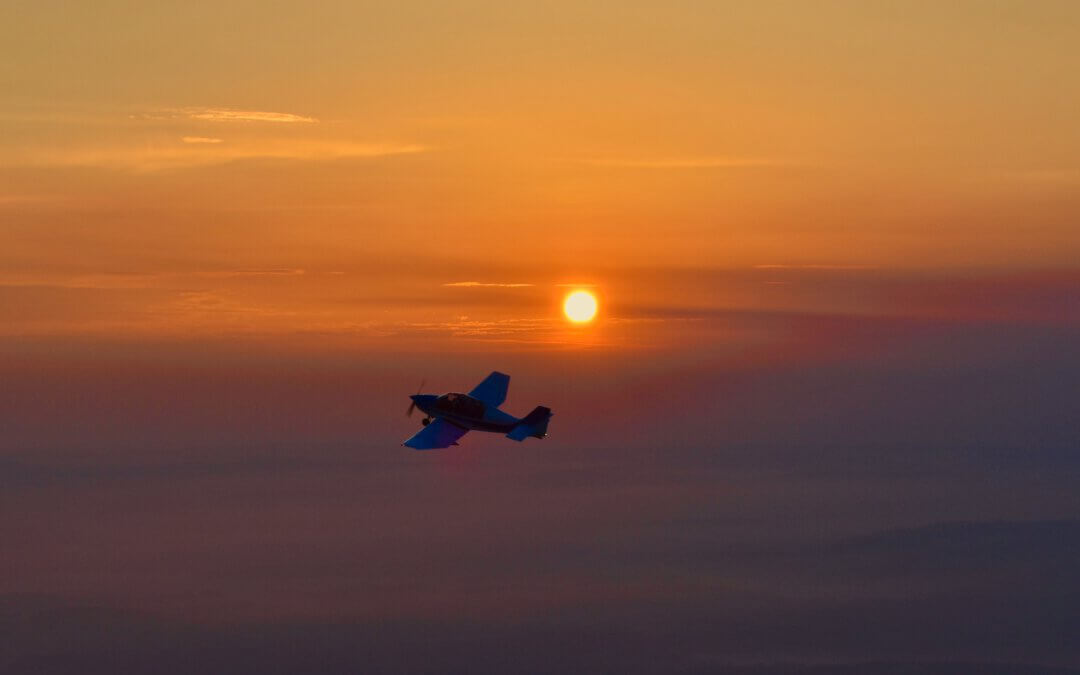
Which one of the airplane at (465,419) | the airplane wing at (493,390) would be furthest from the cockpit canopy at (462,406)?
the airplane wing at (493,390)

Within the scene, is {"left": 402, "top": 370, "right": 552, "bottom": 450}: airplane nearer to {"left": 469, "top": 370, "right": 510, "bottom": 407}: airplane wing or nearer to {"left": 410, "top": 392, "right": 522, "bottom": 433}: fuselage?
{"left": 410, "top": 392, "right": 522, "bottom": 433}: fuselage

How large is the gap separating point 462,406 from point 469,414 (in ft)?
4.63

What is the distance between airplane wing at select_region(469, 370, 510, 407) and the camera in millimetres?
187375

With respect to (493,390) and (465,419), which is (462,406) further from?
(493,390)

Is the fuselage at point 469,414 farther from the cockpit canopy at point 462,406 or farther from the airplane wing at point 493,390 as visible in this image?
the airplane wing at point 493,390

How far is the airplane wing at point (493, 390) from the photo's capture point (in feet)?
615

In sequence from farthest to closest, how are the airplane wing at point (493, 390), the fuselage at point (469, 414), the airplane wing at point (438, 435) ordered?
the airplane wing at point (493, 390) → the fuselage at point (469, 414) → the airplane wing at point (438, 435)

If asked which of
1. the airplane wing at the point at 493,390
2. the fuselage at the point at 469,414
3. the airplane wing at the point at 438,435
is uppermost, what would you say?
the airplane wing at the point at 493,390

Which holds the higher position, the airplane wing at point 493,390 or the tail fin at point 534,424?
the airplane wing at point 493,390

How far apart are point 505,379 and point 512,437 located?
23161 millimetres

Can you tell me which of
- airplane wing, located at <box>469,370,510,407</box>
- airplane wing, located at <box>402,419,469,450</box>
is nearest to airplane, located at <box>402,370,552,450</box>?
airplane wing, located at <box>402,419,469,450</box>

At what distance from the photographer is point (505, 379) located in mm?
191750

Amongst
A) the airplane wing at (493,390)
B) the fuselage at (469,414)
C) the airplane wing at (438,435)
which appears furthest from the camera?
the airplane wing at (493,390)

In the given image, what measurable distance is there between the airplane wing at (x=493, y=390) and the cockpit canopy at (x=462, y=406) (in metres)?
9.54
